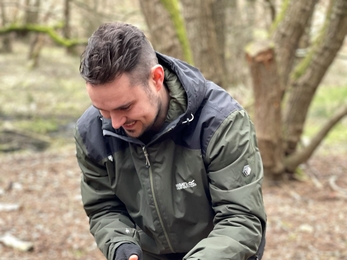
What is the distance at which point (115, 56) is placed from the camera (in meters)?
1.93

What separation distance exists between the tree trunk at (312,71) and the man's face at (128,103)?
4290 mm

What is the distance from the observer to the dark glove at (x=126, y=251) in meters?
2.21

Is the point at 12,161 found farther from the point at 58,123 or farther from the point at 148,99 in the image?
the point at 148,99

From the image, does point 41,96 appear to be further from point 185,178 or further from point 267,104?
point 185,178

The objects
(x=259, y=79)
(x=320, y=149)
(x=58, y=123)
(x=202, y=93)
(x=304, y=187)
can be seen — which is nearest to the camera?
(x=202, y=93)

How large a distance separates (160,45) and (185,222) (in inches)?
128

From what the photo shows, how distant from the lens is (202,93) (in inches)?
87.0

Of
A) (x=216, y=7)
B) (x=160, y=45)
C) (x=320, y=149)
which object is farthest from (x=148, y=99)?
(x=320, y=149)

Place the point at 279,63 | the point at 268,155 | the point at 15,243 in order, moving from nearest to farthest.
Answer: the point at 15,243, the point at 279,63, the point at 268,155

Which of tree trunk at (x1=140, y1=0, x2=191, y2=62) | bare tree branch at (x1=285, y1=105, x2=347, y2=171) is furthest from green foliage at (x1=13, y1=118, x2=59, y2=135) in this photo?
tree trunk at (x1=140, y1=0, x2=191, y2=62)

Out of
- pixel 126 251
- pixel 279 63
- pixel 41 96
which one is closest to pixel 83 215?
pixel 279 63

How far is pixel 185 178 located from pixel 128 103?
0.46m

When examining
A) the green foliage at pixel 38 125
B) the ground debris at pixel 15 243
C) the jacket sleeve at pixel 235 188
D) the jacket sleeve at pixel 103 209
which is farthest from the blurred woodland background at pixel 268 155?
the jacket sleeve at pixel 235 188

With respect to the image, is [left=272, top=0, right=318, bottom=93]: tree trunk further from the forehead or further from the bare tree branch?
the forehead
